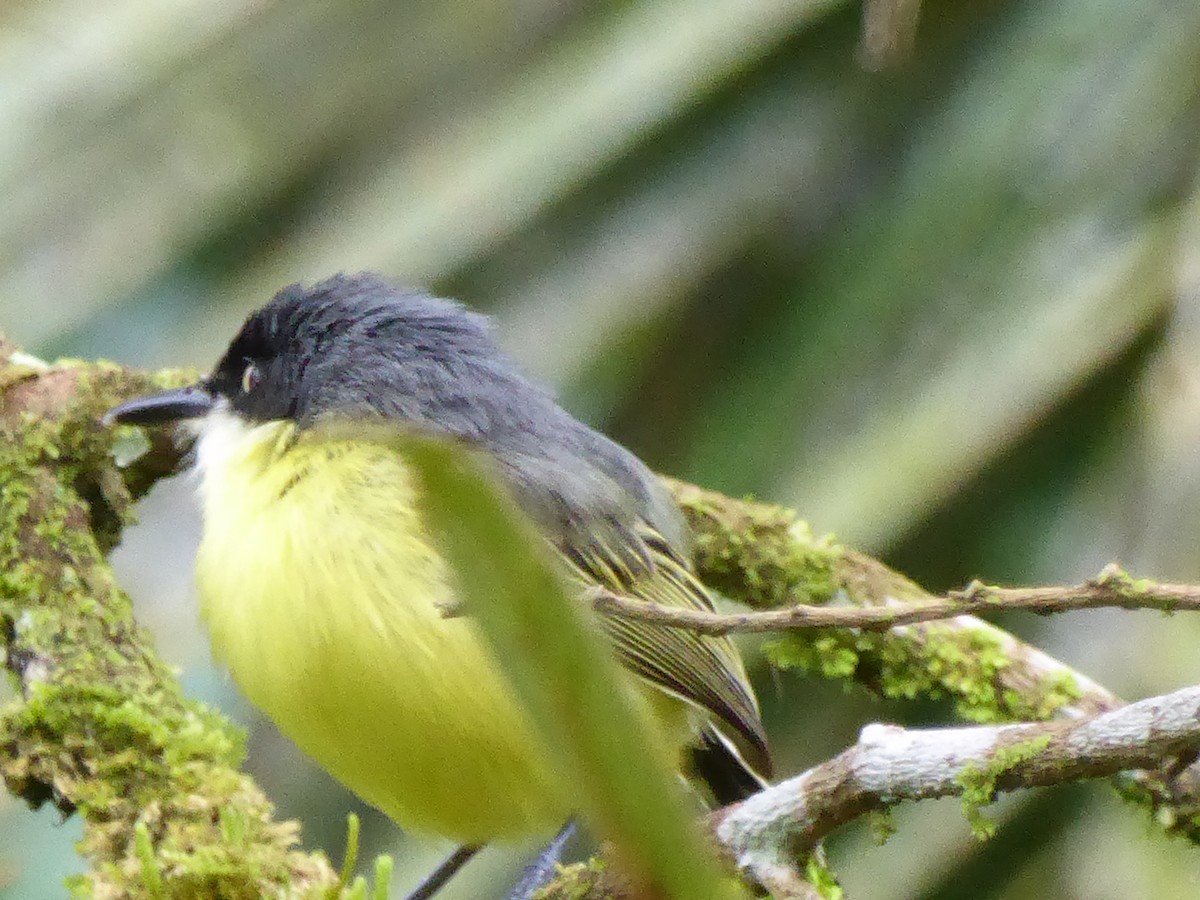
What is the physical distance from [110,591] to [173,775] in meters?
0.54

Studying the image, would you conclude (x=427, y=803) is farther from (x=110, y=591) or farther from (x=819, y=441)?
(x=819, y=441)

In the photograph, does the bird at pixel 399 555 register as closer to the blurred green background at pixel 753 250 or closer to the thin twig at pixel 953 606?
the blurred green background at pixel 753 250

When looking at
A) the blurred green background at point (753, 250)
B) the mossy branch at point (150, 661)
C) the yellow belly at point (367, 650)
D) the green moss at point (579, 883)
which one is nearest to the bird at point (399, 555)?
the yellow belly at point (367, 650)

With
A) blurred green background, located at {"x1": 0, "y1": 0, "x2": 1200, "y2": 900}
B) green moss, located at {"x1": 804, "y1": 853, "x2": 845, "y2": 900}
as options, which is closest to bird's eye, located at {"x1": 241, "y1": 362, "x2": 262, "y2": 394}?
blurred green background, located at {"x1": 0, "y1": 0, "x2": 1200, "y2": 900}

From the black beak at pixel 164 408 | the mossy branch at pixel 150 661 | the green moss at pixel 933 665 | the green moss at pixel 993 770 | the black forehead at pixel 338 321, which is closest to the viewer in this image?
the green moss at pixel 993 770

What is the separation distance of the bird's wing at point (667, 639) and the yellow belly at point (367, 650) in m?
0.31

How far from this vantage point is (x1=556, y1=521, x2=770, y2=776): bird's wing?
8.14ft

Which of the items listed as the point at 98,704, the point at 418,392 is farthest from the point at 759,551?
the point at 98,704

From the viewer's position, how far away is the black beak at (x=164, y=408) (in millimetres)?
2744

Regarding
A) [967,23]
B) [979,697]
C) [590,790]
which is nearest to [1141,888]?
[979,697]

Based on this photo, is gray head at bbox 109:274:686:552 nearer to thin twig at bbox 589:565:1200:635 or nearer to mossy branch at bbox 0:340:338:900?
mossy branch at bbox 0:340:338:900

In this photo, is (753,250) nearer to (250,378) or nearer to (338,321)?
(338,321)

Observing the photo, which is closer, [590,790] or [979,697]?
[590,790]

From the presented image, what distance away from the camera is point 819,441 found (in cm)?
326
